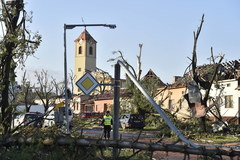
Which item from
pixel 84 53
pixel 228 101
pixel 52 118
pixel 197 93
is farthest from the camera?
pixel 84 53

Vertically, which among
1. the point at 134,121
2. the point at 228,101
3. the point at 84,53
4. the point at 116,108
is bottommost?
the point at 134,121

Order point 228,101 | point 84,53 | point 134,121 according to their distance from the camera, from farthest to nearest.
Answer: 1. point 84,53
2. point 228,101
3. point 134,121

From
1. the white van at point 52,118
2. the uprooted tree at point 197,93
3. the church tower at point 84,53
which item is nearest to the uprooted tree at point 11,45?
the white van at point 52,118

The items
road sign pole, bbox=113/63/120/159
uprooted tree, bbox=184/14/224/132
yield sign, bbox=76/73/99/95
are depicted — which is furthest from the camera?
uprooted tree, bbox=184/14/224/132

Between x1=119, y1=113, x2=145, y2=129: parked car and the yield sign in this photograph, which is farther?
x1=119, y1=113, x2=145, y2=129: parked car

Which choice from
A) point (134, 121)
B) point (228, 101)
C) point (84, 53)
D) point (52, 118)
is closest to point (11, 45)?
point (52, 118)

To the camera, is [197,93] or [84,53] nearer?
[197,93]

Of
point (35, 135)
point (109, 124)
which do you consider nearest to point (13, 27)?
point (35, 135)

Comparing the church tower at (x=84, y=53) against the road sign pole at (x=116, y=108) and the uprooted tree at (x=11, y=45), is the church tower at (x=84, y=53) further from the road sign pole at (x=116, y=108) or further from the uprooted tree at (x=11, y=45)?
the road sign pole at (x=116, y=108)

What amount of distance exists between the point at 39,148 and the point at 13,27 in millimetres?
5967

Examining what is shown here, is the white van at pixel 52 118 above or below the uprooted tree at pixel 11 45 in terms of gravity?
below

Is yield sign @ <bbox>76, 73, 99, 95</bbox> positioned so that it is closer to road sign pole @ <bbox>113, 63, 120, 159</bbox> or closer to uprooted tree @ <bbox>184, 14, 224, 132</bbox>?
road sign pole @ <bbox>113, 63, 120, 159</bbox>

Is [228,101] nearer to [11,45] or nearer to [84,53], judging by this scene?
[11,45]

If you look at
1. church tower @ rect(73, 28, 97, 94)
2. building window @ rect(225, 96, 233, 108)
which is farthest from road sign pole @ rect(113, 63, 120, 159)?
church tower @ rect(73, 28, 97, 94)
